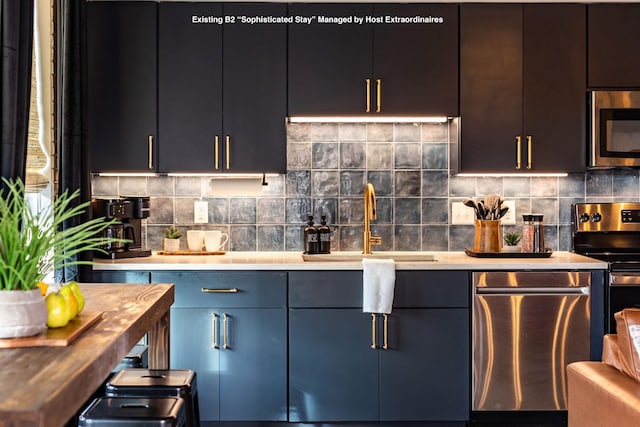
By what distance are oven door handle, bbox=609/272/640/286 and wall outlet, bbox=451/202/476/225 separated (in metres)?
0.84

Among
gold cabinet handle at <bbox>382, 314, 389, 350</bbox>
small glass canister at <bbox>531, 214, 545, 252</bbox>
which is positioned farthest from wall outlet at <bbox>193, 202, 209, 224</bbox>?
small glass canister at <bbox>531, 214, 545, 252</bbox>

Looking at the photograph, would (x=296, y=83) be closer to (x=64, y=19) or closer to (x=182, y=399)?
(x=64, y=19)

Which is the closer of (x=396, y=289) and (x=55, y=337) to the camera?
(x=55, y=337)

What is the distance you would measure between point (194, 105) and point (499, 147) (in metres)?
1.64

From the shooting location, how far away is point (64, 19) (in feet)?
9.83

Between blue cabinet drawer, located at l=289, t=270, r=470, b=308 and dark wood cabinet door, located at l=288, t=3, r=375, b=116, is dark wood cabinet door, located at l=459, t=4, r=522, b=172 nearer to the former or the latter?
dark wood cabinet door, located at l=288, t=3, r=375, b=116

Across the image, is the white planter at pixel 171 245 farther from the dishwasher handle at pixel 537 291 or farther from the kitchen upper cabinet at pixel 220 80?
the dishwasher handle at pixel 537 291

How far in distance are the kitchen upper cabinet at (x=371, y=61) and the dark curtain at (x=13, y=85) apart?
→ 1.37 m

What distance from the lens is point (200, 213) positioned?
367 cm

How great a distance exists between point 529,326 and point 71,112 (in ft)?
7.96

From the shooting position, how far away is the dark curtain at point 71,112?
2988 mm

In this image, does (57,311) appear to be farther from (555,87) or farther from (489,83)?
(555,87)

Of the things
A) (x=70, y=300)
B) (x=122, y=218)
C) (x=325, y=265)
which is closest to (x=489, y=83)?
(x=325, y=265)

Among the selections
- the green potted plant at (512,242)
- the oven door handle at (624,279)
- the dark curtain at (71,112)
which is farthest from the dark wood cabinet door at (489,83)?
the dark curtain at (71,112)
